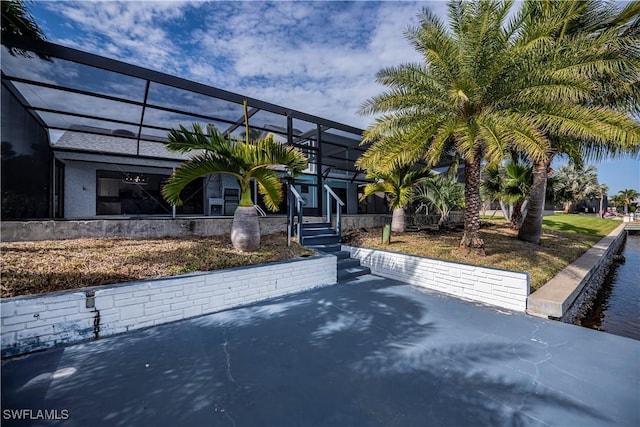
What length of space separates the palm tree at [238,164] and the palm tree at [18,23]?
2.77 m

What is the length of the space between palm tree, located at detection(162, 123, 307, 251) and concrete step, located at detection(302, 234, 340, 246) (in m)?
1.63

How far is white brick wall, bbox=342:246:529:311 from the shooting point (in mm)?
4410

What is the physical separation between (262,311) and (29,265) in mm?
3284

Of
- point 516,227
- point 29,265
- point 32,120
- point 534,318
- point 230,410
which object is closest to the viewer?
point 230,410

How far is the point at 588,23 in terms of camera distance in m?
7.76

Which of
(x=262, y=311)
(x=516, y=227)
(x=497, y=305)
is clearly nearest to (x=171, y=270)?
(x=262, y=311)

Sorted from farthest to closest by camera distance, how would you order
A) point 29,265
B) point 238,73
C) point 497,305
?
1. point 238,73
2. point 497,305
3. point 29,265

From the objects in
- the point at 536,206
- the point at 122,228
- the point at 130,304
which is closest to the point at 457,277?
the point at 130,304

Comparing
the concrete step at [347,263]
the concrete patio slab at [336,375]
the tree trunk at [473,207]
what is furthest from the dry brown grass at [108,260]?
the tree trunk at [473,207]

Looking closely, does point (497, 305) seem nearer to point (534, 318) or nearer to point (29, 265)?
point (534, 318)

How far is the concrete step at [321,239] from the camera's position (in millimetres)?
6959

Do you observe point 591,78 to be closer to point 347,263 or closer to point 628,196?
point 347,263

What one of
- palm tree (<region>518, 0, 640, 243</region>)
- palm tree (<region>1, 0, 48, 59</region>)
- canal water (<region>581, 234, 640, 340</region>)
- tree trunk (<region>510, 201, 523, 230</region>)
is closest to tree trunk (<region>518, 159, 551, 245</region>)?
palm tree (<region>518, 0, 640, 243</region>)

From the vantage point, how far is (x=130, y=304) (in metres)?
3.42
